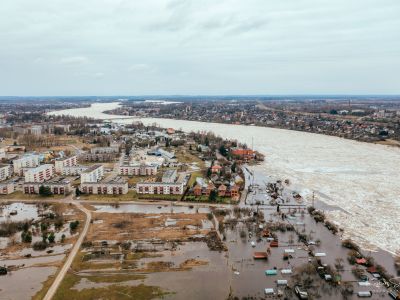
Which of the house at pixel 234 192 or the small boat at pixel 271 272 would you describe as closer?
the small boat at pixel 271 272

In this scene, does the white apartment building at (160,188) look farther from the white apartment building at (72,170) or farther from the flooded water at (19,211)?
the white apartment building at (72,170)

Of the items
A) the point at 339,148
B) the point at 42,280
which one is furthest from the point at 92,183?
the point at 339,148

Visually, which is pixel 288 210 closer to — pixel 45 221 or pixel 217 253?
pixel 217 253

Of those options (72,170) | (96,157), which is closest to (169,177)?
(72,170)

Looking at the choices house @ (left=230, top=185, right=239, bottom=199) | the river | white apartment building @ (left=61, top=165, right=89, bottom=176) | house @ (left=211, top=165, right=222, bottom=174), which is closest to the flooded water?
white apartment building @ (left=61, top=165, right=89, bottom=176)

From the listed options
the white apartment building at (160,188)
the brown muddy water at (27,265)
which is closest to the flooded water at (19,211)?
the brown muddy water at (27,265)

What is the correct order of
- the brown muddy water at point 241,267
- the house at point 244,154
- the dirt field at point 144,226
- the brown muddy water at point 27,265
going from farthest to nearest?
the house at point 244,154 → the dirt field at point 144,226 → the brown muddy water at point 27,265 → the brown muddy water at point 241,267

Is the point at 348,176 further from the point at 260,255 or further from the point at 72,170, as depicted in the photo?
the point at 72,170

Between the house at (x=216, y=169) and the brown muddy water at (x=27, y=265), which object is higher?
the house at (x=216, y=169)
